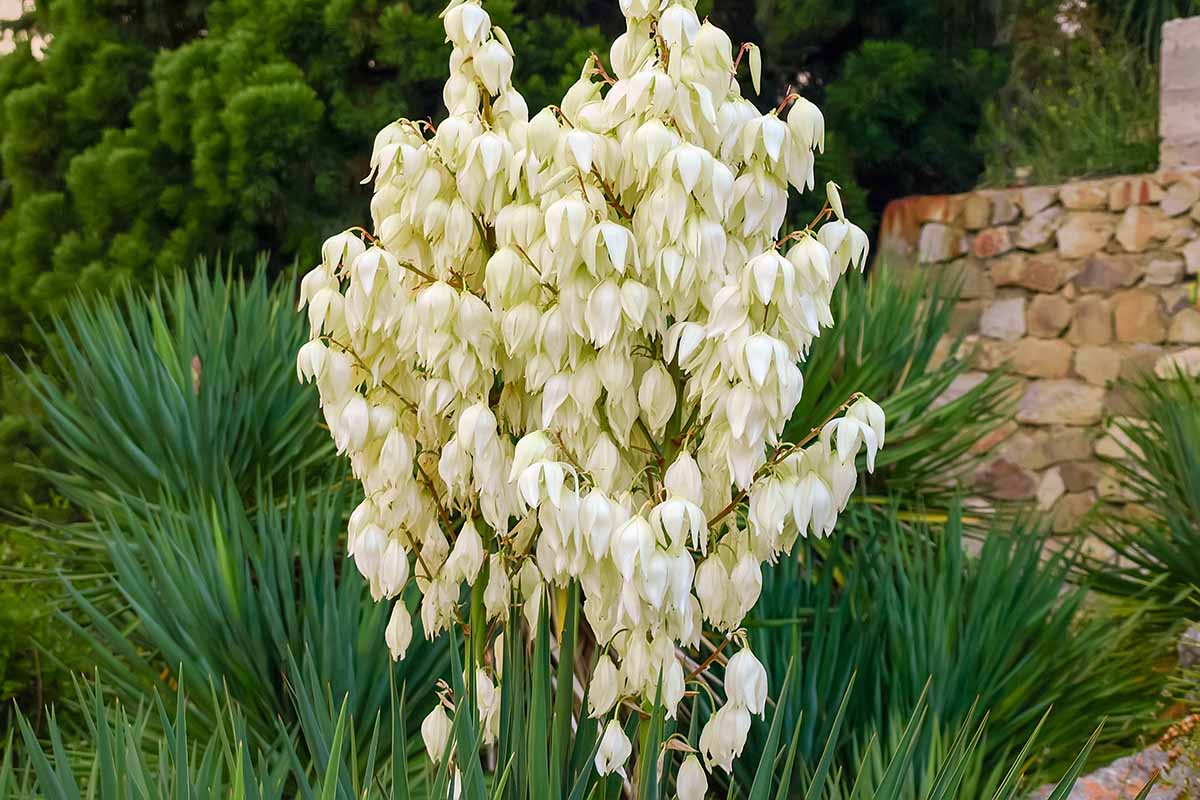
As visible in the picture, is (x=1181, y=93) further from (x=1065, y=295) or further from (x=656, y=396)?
(x=656, y=396)

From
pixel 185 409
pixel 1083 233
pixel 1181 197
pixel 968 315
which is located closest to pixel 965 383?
pixel 968 315

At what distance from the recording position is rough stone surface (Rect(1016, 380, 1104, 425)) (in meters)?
5.07

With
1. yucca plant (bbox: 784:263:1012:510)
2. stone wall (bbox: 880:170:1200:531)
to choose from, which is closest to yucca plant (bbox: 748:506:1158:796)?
yucca plant (bbox: 784:263:1012:510)

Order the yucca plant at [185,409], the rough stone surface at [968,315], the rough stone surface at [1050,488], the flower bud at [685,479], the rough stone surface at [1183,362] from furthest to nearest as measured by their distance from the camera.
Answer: the rough stone surface at [968,315]
the rough stone surface at [1050,488]
the rough stone surface at [1183,362]
the yucca plant at [185,409]
the flower bud at [685,479]

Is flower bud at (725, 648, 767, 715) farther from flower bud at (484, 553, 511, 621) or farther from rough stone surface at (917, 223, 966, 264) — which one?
rough stone surface at (917, 223, 966, 264)

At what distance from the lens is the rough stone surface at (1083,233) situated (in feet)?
16.4

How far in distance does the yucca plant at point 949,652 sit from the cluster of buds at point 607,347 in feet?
2.06

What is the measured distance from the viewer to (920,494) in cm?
340

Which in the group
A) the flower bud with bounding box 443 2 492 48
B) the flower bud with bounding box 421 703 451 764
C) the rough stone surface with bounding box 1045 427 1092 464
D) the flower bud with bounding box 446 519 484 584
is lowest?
the rough stone surface with bounding box 1045 427 1092 464

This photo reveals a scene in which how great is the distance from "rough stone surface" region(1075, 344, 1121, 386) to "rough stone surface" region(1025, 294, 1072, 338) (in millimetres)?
135

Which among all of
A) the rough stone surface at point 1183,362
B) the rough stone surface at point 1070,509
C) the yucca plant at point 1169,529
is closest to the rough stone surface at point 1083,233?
the rough stone surface at point 1183,362

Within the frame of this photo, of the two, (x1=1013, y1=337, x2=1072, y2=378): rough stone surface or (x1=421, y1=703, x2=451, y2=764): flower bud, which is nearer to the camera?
(x1=421, y1=703, x2=451, y2=764): flower bud

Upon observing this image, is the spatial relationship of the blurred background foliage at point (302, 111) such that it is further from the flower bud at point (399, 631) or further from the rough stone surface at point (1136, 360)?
the flower bud at point (399, 631)

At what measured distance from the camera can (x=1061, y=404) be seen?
16.9 feet
